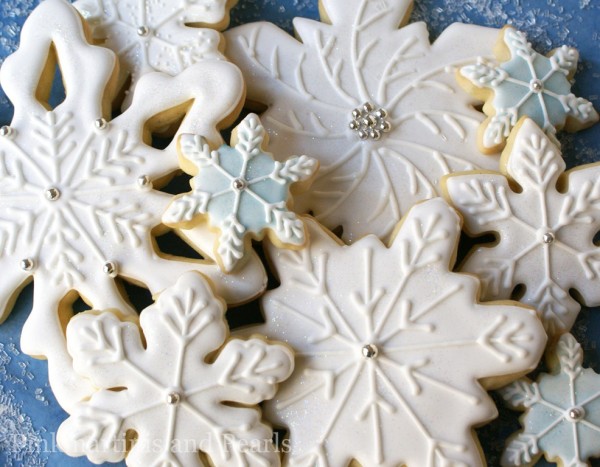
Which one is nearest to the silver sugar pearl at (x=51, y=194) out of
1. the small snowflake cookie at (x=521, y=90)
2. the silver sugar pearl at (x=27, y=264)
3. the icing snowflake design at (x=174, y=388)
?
the silver sugar pearl at (x=27, y=264)

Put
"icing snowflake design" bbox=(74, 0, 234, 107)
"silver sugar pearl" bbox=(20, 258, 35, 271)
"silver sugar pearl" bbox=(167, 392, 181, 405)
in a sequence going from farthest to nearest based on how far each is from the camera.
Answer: "icing snowflake design" bbox=(74, 0, 234, 107) → "silver sugar pearl" bbox=(20, 258, 35, 271) → "silver sugar pearl" bbox=(167, 392, 181, 405)

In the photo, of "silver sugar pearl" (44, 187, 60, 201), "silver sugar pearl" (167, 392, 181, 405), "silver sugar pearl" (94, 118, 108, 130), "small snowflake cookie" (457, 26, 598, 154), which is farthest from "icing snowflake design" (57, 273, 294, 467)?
"small snowflake cookie" (457, 26, 598, 154)

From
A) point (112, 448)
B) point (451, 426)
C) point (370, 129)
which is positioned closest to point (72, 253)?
point (112, 448)

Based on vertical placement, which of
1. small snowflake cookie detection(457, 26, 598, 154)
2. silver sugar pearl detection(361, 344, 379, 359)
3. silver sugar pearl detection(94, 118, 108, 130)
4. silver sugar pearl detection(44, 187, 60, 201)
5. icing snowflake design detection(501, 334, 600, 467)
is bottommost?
icing snowflake design detection(501, 334, 600, 467)

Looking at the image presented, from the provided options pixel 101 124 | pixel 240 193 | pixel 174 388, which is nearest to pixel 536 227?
pixel 240 193

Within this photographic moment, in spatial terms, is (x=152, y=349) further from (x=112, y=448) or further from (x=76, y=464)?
(x=76, y=464)

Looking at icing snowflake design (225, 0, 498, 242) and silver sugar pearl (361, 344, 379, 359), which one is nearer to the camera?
silver sugar pearl (361, 344, 379, 359)

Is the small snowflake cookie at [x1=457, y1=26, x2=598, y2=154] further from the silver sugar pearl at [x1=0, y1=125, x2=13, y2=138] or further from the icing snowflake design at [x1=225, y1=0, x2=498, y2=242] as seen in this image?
the silver sugar pearl at [x1=0, y1=125, x2=13, y2=138]
